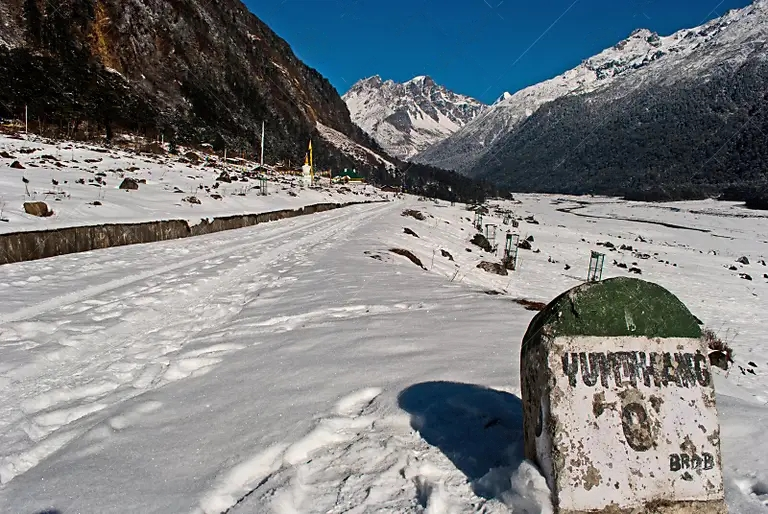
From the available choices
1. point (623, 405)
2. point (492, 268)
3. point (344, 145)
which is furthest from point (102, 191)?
point (344, 145)

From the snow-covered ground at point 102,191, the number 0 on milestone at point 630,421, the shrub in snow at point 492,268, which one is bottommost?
the shrub in snow at point 492,268

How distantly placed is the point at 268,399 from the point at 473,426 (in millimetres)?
1405

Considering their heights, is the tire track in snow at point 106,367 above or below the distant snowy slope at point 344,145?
below

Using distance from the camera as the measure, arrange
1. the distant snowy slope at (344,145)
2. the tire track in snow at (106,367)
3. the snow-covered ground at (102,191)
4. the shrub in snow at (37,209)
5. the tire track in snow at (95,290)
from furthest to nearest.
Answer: the distant snowy slope at (344,145)
the snow-covered ground at (102,191)
the shrub in snow at (37,209)
the tire track in snow at (95,290)
the tire track in snow at (106,367)

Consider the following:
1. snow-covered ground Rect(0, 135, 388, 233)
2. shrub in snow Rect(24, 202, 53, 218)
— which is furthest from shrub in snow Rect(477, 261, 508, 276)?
shrub in snow Rect(24, 202, 53, 218)

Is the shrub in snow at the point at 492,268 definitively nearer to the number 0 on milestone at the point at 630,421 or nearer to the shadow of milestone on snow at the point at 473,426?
the shadow of milestone on snow at the point at 473,426

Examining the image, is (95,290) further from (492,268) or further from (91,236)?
(492,268)

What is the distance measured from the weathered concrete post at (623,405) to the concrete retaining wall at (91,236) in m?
8.85

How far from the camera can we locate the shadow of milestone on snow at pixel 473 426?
2406 mm

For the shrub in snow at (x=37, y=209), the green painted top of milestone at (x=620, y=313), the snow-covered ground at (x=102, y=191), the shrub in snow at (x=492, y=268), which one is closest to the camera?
the green painted top of milestone at (x=620, y=313)

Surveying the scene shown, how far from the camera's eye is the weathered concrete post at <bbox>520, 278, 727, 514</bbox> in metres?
1.97

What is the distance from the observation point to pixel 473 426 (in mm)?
2877

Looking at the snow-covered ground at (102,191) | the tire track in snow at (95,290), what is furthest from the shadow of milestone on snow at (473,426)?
the snow-covered ground at (102,191)

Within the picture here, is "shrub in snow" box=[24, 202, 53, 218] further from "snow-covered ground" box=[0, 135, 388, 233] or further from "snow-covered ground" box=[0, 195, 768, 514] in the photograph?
"snow-covered ground" box=[0, 195, 768, 514]
